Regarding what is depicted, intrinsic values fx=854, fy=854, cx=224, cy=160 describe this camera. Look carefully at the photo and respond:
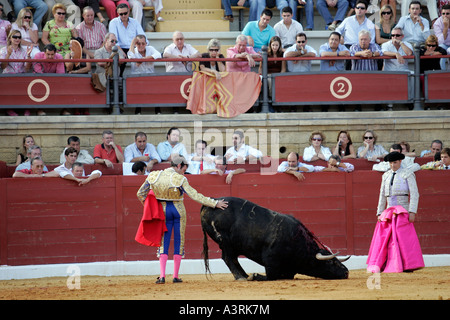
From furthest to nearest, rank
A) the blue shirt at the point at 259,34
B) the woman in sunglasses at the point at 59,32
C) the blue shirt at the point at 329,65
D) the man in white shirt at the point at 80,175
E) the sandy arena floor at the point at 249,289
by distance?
the blue shirt at the point at 259,34
the woman in sunglasses at the point at 59,32
the blue shirt at the point at 329,65
the man in white shirt at the point at 80,175
the sandy arena floor at the point at 249,289

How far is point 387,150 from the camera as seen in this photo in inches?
468

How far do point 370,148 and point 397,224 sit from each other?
2.39 metres

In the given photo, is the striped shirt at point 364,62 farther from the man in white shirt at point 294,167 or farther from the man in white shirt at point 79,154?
the man in white shirt at point 79,154

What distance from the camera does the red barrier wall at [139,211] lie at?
10.1m

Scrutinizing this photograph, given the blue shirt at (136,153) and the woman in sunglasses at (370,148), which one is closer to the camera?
the blue shirt at (136,153)

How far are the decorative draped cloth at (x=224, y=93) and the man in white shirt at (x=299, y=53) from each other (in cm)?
75

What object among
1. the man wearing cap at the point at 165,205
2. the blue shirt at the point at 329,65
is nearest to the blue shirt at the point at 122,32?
the blue shirt at the point at 329,65

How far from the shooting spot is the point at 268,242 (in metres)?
8.38

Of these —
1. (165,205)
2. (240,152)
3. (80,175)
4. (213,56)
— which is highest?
(213,56)

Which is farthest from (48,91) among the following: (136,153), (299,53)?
(299,53)

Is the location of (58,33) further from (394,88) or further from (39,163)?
(394,88)

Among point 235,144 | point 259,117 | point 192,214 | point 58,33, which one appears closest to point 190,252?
point 192,214

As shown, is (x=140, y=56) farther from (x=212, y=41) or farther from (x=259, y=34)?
(x=259, y=34)

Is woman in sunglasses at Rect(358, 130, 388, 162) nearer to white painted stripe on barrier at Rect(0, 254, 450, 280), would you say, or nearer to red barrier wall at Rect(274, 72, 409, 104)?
red barrier wall at Rect(274, 72, 409, 104)
